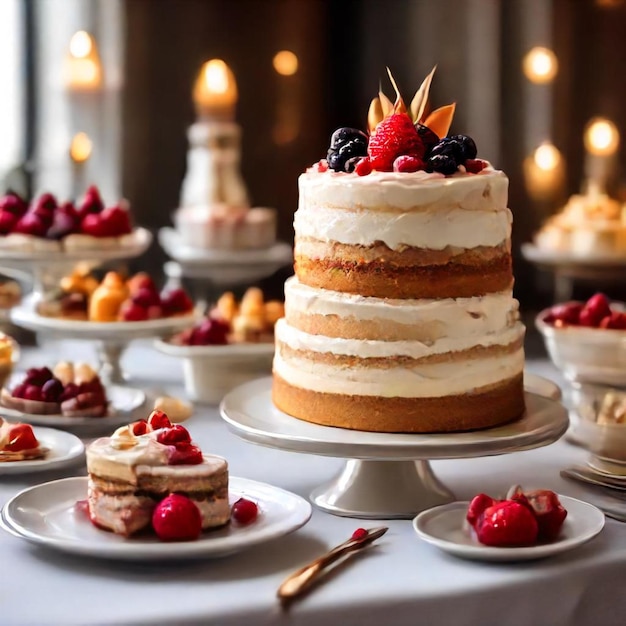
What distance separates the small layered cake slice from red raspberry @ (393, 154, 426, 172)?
1.66 ft

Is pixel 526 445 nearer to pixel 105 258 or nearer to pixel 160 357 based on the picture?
pixel 105 258

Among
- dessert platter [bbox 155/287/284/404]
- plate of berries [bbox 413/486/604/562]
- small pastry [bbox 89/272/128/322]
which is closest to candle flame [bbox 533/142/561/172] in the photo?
dessert platter [bbox 155/287/284/404]

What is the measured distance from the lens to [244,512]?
1583 mm

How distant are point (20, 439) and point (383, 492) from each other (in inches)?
25.0

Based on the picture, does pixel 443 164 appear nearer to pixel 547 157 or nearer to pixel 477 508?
pixel 477 508

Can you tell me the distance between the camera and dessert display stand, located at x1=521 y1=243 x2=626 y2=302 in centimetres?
335

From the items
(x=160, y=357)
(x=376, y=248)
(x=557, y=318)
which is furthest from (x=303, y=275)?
(x=160, y=357)

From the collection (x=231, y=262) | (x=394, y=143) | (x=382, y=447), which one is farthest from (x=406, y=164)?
(x=231, y=262)

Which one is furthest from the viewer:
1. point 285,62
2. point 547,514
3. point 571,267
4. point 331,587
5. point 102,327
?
point 285,62

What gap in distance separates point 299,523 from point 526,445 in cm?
37

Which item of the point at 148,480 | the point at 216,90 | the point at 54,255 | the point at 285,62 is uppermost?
the point at 285,62

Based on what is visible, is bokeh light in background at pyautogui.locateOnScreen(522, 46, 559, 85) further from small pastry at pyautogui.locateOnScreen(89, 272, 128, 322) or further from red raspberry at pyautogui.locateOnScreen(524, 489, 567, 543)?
red raspberry at pyautogui.locateOnScreen(524, 489, 567, 543)

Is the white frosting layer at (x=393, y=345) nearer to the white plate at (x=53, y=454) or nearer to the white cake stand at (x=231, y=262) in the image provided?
the white plate at (x=53, y=454)

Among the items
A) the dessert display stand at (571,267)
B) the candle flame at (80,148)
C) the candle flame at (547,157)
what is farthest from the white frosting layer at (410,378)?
the candle flame at (80,148)
